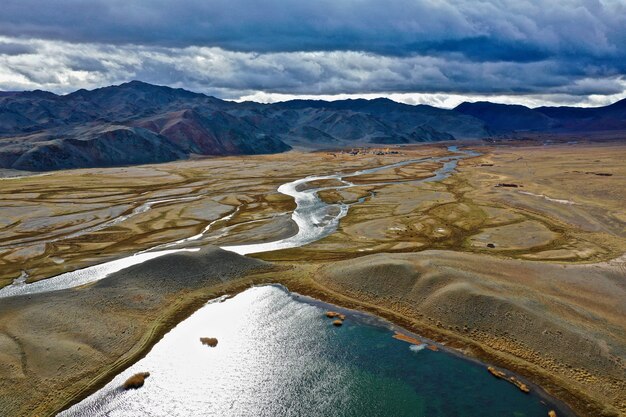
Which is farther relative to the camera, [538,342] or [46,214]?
[46,214]

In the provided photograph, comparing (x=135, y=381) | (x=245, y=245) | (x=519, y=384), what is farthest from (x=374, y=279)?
(x=245, y=245)

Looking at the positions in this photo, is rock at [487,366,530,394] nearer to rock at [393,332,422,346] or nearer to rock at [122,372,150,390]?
rock at [393,332,422,346]

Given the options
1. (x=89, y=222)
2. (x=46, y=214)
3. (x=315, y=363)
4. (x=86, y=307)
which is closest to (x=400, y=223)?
(x=315, y=363)

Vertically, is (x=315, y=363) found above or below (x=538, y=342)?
below

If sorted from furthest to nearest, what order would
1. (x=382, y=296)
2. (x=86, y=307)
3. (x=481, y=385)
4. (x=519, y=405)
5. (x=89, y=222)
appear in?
(x=89, y=222) < (x=382, y=296) < (x=86, y=307) < (x=481, y=385) < (x=519, y=405)

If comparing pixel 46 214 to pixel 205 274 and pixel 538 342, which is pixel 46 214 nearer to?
pixel 205 274

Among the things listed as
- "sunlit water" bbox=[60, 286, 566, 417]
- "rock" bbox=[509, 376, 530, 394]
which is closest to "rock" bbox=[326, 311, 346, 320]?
"sunlit water" bbox=[60, 286, 566, 417]

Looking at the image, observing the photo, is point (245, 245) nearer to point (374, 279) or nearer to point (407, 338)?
point (374, 279)
